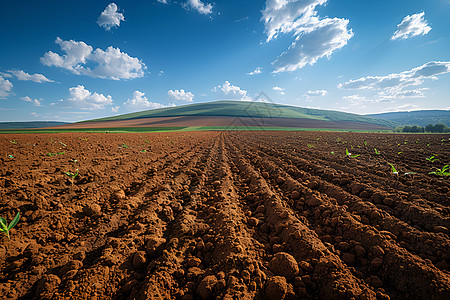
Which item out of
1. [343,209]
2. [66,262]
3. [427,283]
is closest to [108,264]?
[66,262]

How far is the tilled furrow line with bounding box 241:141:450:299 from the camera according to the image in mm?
1561

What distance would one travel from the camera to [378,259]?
1860mm

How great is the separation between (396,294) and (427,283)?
0.29m

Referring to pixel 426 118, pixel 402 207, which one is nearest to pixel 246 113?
pixel 402 207

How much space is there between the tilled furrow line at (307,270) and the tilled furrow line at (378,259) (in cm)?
21

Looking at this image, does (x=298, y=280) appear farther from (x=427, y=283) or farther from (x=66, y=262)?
(x=66, y=262)

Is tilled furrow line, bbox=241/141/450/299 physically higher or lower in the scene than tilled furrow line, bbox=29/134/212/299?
lower

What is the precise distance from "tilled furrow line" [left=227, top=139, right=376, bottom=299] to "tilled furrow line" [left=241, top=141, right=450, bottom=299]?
214mm

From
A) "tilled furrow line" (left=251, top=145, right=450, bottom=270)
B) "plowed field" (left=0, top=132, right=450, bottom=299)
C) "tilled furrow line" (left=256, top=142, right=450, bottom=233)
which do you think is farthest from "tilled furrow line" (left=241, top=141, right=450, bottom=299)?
"tilled furrow line" (left=256, top=142, right=450, bottom=233)

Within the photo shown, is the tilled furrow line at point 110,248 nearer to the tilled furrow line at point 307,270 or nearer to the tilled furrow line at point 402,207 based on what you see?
the tilled furrow line at point 307,270

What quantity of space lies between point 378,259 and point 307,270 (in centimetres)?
79

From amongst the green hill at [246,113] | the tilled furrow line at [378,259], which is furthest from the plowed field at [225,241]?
the green hill at [246,113]

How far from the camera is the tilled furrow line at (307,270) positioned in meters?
1.58

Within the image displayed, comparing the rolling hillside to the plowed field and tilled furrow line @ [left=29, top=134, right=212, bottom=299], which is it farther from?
tilled furrow line @ [left=29, top=134, right=212, bottom=299]
